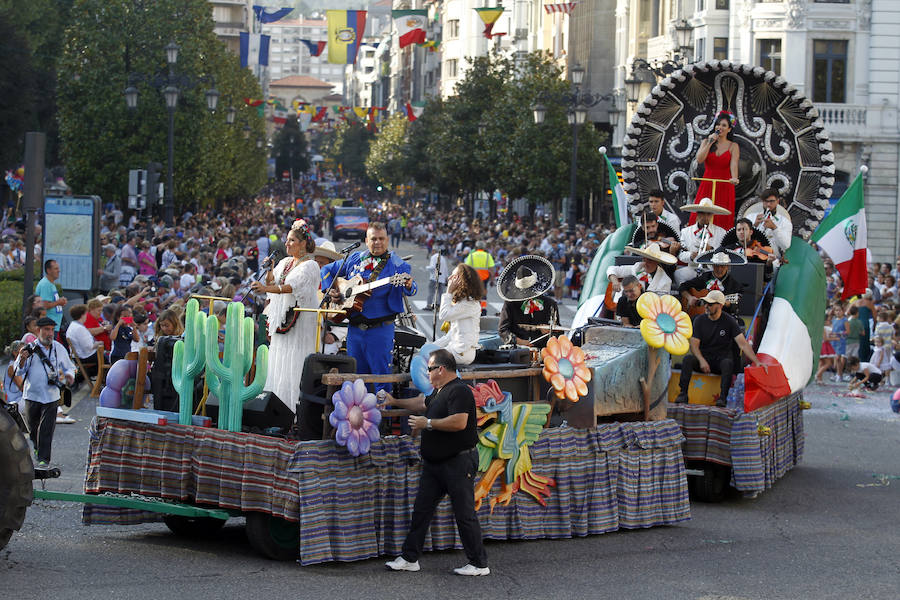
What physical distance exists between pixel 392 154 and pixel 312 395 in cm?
7985

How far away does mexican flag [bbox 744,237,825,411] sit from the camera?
40.8ft

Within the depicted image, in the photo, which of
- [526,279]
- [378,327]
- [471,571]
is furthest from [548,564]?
[526,279]

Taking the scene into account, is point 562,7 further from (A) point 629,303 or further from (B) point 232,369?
(B) point 232,369

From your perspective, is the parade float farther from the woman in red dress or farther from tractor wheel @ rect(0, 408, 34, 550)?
tractor wheel @ rect(0, 408, 34, 550)

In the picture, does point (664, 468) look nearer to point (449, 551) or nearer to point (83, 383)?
point (449, 551)

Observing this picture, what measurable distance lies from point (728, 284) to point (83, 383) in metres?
8.77

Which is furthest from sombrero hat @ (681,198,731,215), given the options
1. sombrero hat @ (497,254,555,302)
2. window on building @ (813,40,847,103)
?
window on building @ (813,40,847,103)

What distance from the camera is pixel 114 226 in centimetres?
3469

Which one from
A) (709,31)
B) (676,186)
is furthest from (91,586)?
(709,31)

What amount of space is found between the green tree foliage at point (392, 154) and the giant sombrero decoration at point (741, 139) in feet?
209

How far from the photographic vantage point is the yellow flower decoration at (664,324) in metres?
11.3

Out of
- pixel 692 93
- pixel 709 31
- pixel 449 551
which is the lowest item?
pixel 449 551

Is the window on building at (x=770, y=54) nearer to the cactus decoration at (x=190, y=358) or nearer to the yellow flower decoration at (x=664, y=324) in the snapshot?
the yellow flower decoration at (x=664, y=324)

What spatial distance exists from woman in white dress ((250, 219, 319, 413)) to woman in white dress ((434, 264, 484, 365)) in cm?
94
